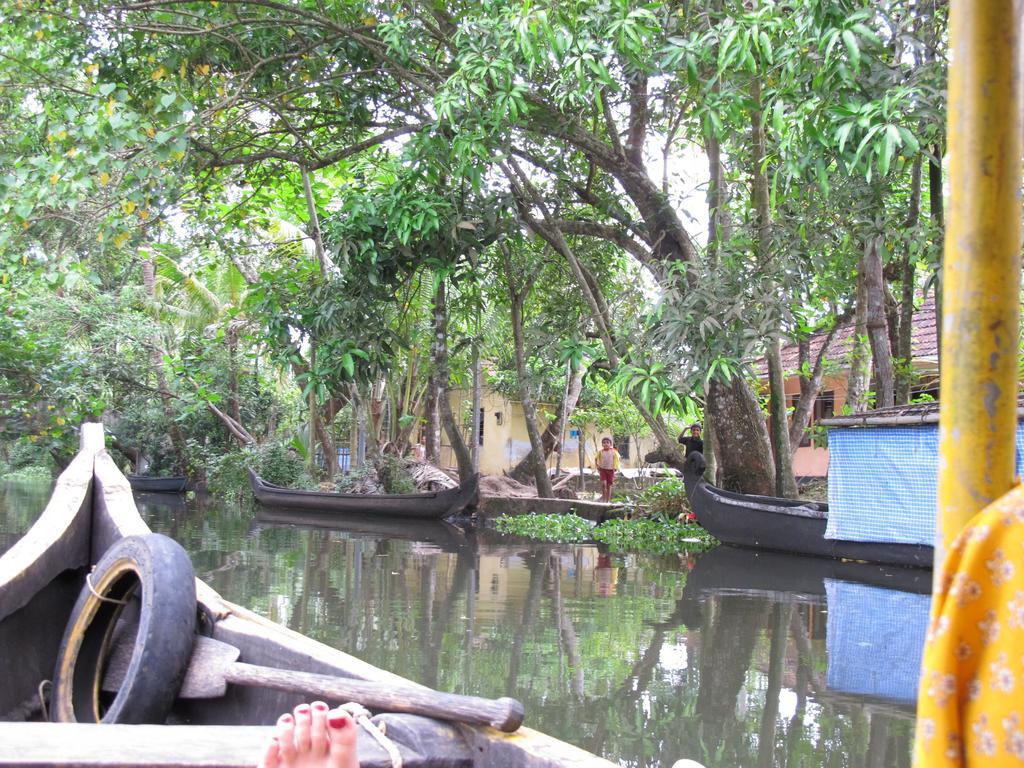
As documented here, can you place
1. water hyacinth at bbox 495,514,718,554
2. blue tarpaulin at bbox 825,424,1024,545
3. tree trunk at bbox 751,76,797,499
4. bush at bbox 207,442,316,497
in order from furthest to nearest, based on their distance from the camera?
bush at bbox 207,442,316,497 → water hyacinth at bbox 495,514,718,554 → blue tarpaulin at bbox 825,424,1024,545 → tree trunk at bbox 751,76,797,499

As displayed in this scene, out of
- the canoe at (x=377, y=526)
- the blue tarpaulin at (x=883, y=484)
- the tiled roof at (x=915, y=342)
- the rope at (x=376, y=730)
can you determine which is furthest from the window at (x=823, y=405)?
the rope at (x=376, y=730)

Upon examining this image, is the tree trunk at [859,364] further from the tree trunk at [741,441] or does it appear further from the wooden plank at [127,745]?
the wooden plank at [127,745]

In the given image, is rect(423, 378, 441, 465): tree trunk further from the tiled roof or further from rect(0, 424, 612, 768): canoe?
rect(0, 424, 612, 768): canoe

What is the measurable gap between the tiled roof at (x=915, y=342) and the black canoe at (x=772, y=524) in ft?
12.9

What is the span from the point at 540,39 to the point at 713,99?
1.45 m

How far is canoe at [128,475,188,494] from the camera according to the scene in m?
23.5

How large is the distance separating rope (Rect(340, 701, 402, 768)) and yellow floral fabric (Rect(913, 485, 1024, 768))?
58.2 inches

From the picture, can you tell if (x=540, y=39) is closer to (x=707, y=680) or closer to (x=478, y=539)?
(x=707, y=680)

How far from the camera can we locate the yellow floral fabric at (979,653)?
2.81 ft

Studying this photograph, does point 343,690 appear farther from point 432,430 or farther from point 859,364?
point 432,430

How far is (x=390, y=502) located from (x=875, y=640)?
1088cm

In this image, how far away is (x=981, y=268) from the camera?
42.6 inches

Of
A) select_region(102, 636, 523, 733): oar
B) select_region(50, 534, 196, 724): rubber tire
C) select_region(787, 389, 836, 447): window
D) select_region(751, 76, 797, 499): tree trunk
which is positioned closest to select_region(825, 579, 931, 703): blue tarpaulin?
select_region(751, 76, 797, 499): tree trunk

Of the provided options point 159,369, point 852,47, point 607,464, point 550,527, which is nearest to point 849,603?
point 852,47
